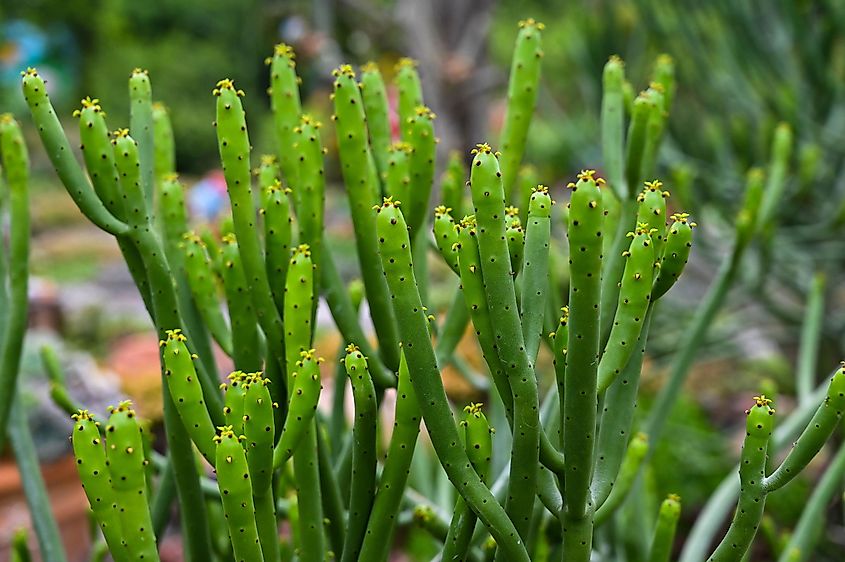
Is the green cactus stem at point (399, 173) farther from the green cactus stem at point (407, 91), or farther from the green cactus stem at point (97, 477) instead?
the green cactus stem at point (97, 477)

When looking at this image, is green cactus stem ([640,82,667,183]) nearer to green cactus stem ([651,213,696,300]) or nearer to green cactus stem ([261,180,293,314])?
green cactus stem ([651,213,696,300])

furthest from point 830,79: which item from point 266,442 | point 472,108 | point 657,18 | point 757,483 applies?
point 472,108

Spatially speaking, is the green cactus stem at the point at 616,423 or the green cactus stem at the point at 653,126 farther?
the green cactus stem at the point at 653,126

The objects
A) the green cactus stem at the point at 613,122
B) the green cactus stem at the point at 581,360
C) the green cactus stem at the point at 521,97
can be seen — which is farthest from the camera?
the green cactus stem at the point at 613,122

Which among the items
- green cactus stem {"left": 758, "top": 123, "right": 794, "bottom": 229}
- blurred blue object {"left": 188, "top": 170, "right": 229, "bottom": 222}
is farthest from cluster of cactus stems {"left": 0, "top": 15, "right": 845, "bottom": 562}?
blurred blue object {"left": 188, "top": 170, "right": 229, "bottom": 222}

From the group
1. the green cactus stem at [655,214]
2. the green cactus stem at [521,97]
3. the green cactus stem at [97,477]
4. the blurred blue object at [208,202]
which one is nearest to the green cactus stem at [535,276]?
the green cactus stem at [655,214]

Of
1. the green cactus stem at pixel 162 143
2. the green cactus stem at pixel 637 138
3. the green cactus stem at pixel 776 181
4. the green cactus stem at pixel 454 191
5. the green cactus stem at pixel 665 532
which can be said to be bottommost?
the green cactus stem at pixel 665 532

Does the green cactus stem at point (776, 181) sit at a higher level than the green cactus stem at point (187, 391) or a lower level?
higher
